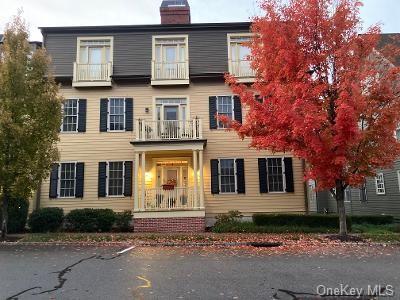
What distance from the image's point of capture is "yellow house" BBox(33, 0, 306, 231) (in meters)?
17.8

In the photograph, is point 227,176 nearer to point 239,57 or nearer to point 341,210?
point 341,210

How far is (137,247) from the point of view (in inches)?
477

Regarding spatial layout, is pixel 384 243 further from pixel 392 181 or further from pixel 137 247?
pixel 392 181

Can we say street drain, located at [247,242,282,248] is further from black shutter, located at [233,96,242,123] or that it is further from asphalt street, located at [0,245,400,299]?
black shutter, located at [233,96,242,123]

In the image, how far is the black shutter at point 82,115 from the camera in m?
18.6

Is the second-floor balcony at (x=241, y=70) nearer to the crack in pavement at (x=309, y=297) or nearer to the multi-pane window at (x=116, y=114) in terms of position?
the multi-pane window at (x=116, y=114)

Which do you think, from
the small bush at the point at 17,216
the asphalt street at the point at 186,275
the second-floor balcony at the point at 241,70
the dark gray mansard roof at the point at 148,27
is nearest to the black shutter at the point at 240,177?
the second-floor balcony at the point at 241,70

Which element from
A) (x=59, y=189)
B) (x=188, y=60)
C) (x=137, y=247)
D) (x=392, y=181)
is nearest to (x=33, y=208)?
(x=59, y=189)

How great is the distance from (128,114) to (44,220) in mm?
6403

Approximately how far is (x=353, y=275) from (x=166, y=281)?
12.1ft

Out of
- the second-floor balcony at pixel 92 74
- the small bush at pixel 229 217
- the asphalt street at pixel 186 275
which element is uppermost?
the second-floor balcony at pixel 92 74

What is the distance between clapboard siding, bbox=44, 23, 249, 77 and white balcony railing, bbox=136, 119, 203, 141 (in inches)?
115

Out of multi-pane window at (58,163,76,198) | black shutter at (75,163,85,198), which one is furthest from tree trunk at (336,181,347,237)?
multi-pane window at (58,163,76,198)
